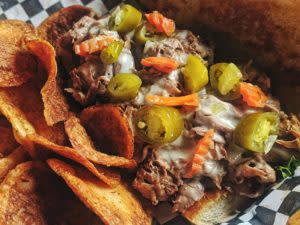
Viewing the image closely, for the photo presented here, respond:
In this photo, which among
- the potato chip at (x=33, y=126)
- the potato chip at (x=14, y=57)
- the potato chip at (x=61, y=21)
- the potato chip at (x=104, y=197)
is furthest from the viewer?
the potato chip at (x=61, y=21)

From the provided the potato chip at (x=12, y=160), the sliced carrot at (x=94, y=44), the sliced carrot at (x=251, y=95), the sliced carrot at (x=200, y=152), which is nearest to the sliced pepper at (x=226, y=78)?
the sliced carrot at (x=251, y=95)

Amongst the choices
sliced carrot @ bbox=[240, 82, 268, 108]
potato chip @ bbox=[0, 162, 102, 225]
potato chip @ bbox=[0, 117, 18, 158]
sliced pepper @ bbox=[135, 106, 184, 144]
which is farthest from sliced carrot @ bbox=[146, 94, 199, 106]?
potato chip @ bbox=[0, 117, 18, 158]

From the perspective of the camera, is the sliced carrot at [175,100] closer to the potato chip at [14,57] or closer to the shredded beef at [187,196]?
the shredded beef at [187,196]

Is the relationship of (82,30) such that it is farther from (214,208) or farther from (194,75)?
(214,208)

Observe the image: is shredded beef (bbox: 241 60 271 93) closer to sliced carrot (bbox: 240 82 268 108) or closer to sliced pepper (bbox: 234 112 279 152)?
sliced carrot (bbox: 240 82 268 108)

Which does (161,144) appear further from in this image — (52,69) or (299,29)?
(299,29)
